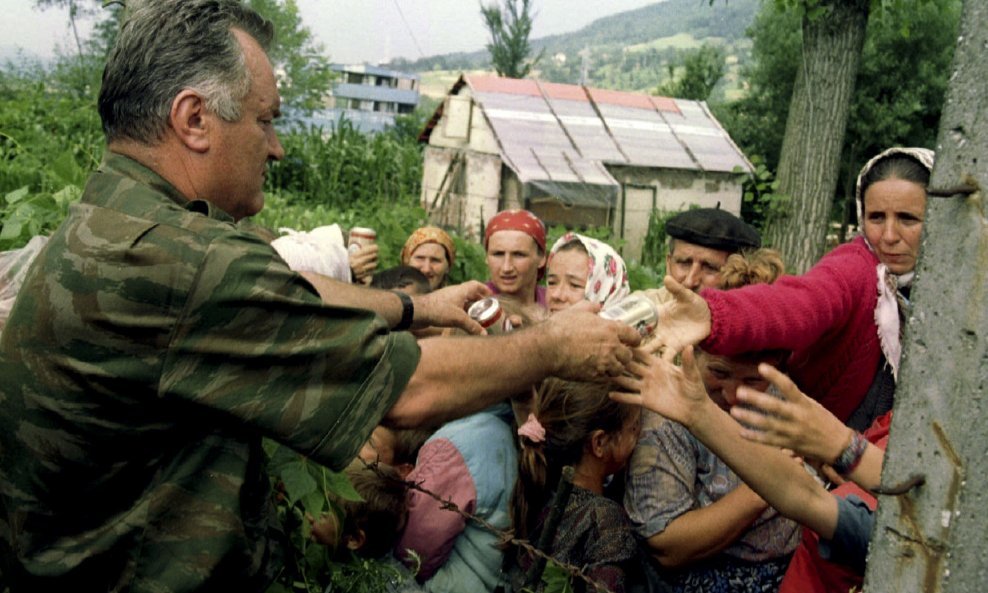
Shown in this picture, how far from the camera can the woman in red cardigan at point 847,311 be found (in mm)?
2480

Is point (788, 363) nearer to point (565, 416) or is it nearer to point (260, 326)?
point (565, 416)

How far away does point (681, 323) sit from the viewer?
8.16 ft

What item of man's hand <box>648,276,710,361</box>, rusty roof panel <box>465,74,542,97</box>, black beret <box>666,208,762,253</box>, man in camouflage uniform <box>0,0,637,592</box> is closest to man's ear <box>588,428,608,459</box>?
man's hand <box>648,276,710,361</box>

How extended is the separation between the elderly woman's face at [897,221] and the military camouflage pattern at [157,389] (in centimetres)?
167

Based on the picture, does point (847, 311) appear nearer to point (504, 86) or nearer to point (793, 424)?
point (793, 424)

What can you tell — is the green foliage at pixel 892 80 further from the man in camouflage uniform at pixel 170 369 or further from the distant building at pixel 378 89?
the distant building at pixel 378 89

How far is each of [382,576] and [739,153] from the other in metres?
11.9

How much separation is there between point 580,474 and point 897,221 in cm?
128

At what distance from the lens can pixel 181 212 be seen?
67.3 inches

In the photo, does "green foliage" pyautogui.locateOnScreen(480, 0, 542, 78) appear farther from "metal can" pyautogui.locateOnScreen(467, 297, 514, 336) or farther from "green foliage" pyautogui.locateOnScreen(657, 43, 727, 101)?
"metal can" pyautogui.locateOnScreen(467, 297, 514, 336)

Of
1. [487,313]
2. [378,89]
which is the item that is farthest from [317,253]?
[378,89]

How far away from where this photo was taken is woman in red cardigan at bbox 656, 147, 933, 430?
2.48 m

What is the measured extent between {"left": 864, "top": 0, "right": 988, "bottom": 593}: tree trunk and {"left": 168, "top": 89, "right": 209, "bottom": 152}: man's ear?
1472 millimetres

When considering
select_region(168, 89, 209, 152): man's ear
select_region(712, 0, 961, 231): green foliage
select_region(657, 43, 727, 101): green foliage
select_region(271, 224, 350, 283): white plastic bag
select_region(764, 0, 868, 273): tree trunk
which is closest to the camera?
select_region(168, 89, 209, 152): man's ear
